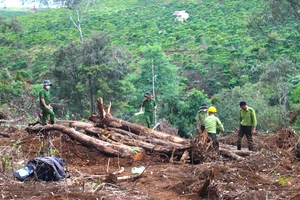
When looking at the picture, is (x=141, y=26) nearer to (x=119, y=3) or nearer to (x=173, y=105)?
(x=119, y=3)

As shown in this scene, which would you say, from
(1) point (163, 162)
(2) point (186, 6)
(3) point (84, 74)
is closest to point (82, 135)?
(1) point (163, 162)

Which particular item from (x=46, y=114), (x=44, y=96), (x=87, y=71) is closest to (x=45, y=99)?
(x=44, y=96)

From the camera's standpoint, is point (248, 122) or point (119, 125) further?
point (119, 125)

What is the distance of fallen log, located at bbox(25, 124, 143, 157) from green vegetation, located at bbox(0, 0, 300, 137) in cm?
429

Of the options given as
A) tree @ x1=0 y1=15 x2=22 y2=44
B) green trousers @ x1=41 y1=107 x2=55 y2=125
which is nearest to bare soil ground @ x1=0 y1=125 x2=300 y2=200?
green trousers @ x1=41 y1=107 x2=55 y2=125

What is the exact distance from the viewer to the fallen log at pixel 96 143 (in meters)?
8.19

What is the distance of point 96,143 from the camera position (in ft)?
27.9

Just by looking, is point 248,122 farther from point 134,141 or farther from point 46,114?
point 46,114

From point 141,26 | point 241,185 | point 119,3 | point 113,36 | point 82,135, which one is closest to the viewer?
point 241,185

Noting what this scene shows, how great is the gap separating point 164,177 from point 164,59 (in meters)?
24.3

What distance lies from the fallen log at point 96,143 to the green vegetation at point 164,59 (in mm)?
4288

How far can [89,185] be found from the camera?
5.53 m

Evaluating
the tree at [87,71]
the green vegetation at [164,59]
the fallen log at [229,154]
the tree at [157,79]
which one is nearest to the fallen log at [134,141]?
the fallen log at [229,154]

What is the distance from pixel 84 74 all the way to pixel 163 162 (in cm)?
1551
